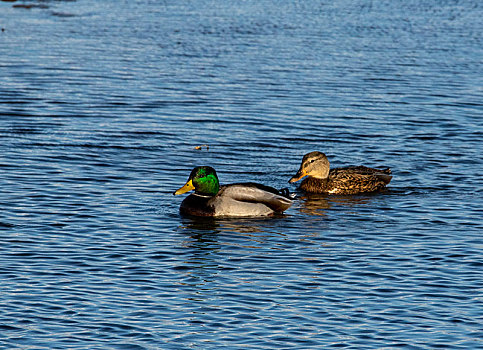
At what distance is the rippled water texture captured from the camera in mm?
11609

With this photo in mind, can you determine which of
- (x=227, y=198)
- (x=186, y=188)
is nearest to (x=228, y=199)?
(x=227, y=198)

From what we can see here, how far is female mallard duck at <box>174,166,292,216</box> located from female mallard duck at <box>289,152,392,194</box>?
73.1 inches

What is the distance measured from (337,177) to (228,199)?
2828mm

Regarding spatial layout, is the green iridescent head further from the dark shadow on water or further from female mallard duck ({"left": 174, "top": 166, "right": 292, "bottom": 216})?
the dark shadow on water

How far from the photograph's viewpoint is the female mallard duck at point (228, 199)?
16.6 m

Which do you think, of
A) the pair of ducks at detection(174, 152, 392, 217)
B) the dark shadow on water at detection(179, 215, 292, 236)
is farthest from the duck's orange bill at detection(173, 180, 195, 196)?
the dark shadow on water at detection(179, 215, 292, 236)

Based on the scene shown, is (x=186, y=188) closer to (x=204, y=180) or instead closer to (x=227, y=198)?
(x=204, y=180)

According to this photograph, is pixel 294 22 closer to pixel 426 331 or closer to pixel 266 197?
pixel 266 197

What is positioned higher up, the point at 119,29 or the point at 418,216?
the point at 119,29

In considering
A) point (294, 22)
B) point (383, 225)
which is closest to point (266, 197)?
point (383, 225)

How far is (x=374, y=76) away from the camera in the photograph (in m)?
30.6

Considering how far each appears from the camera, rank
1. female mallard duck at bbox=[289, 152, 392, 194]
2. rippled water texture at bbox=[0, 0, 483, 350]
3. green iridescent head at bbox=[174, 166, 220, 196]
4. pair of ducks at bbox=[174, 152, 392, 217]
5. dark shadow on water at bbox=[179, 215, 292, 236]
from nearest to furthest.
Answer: rippled water texture at bbox=[0, 0, 483, 350] → dark shadow on water at bbox=[179, 215, 292, 236] → pair of ducks at bbox=[174, 152, 392, 217] → green iridescent head at bbox=[174, 166, 220, 196] → female mallard duck at bbox=[289, 152, 392, 194]

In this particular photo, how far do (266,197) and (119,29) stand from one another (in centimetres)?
2453

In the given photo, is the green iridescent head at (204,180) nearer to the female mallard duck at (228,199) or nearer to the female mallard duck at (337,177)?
the female mallard duck at (228,199)
